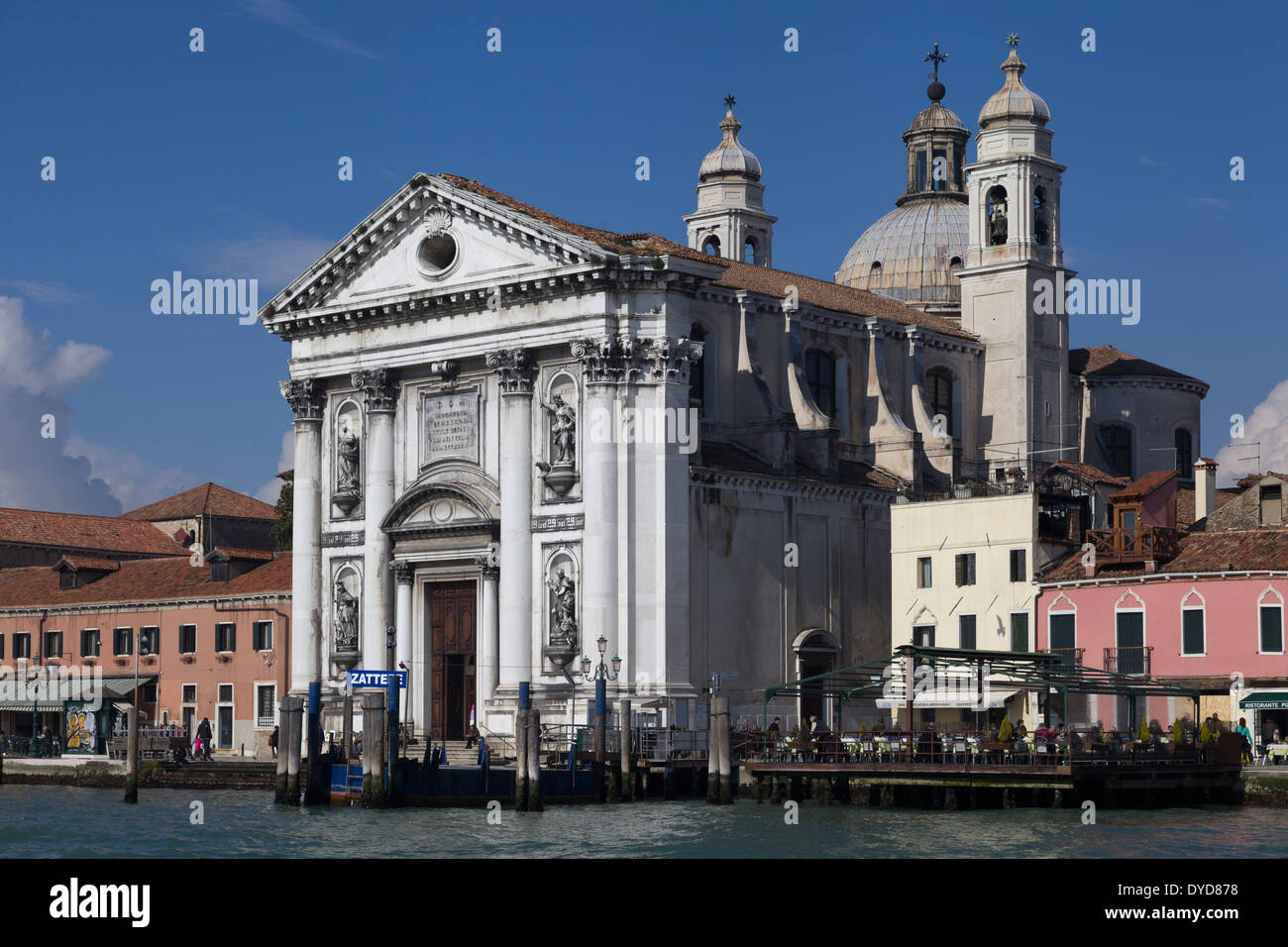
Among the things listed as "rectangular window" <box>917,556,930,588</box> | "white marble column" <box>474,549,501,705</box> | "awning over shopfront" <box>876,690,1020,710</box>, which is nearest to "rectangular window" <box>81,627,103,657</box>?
"white marble column" <box>474,549,501,705</box>

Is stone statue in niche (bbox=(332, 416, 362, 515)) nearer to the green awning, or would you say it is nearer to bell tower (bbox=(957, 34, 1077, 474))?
bell tower (bbox=(957, 34, 1077, 474))

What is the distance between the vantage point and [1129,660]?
4012 centimetres

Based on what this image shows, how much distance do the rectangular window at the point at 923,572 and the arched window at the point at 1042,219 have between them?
46.4 feet

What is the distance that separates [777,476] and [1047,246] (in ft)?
45.0

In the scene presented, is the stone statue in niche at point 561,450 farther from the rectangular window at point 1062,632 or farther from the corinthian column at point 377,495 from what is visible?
the rectangular window at point 1062,632

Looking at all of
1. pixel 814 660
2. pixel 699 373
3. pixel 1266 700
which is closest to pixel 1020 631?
pixel 814 660

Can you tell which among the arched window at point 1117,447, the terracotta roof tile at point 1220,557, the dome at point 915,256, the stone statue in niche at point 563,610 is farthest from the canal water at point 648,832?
the dome at point 915,256

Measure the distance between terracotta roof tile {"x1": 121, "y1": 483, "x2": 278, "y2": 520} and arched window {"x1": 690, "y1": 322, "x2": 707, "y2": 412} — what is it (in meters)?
29.6

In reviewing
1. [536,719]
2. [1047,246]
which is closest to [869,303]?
[1047,246]

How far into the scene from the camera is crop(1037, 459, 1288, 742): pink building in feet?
126

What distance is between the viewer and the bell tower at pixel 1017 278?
2160 inches
